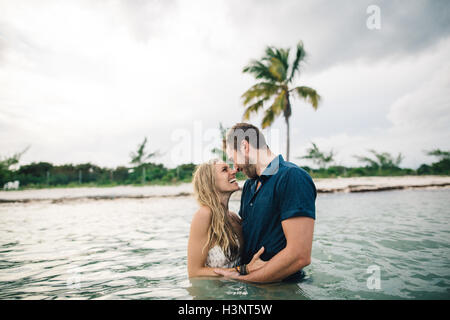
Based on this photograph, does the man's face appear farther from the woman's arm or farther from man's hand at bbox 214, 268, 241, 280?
man's hand at bbox 214, 268, 241, 280

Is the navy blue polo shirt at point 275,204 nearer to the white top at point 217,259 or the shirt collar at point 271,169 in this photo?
the shirt collar at point 271,169

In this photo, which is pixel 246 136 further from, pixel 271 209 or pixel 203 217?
pixel 203 217

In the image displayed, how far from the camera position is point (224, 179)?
2543mm

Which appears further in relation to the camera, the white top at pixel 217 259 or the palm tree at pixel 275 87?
the palm tree at pixel 275 87

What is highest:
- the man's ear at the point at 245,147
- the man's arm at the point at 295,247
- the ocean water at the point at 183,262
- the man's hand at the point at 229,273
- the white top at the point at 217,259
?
the man's ear at the point at 245,147

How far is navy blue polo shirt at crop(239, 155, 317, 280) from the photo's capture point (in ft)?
6.15

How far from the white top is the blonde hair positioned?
0.11ft

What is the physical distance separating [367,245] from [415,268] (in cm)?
124

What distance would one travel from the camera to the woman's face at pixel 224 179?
2539 millimetres

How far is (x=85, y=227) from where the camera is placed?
21.4ft

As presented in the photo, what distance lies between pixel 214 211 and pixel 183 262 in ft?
Result: 5.93

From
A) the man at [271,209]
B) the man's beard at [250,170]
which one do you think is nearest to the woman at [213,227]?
the man at [271,209]

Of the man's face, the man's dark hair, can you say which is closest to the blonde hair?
the man's face
